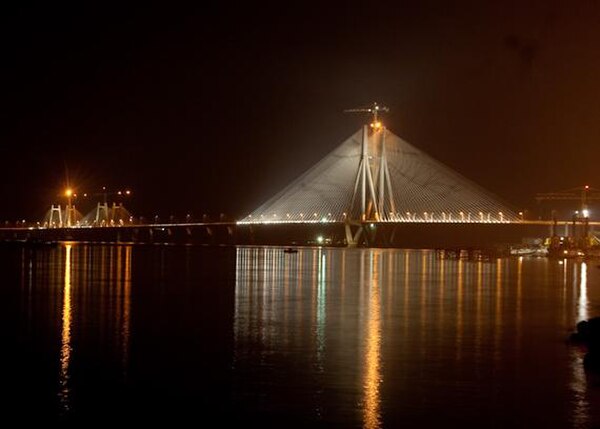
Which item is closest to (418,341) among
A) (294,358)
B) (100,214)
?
(294,358)

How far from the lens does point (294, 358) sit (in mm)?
10359

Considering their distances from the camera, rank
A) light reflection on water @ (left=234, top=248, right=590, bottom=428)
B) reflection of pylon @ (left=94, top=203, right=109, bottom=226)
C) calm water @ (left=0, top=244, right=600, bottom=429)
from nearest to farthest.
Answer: calm water @ (left=0, top=244, right=600, bottom=429)
light reflection on water @ (left=234, top=248, right=590, bottom=428)
reflection of pylon @ (left=94, top=203, right=109, bottom=226)

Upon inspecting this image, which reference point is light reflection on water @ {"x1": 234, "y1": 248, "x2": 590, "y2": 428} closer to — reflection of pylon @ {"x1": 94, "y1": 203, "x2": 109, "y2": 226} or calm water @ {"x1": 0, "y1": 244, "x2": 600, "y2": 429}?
calm water @ {"x1": 0, "y1": 244, "x2": 600, "y2": 429}

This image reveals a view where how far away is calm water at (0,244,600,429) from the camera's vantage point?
25.5 ft

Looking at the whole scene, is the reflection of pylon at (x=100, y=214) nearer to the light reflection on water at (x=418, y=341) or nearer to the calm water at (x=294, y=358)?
the light reflection on water at (x=418, y=341)

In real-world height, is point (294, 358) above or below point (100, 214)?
below

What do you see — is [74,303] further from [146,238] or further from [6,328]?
[146,238]

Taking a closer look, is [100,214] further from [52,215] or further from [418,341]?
[418,341]

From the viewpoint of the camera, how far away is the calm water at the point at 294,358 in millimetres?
7773

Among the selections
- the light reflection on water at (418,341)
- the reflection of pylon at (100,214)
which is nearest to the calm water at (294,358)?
the light reflection on water at (418,341)

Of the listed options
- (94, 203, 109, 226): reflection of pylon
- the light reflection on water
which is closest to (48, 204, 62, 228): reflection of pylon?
(94, 203, 109, 226): reflection of pylon

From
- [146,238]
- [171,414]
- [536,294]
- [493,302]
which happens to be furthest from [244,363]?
[146,238]

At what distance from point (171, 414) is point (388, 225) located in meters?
45.6

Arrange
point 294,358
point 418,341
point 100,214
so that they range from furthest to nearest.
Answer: point 100,214, point 418,341, point 294,358
